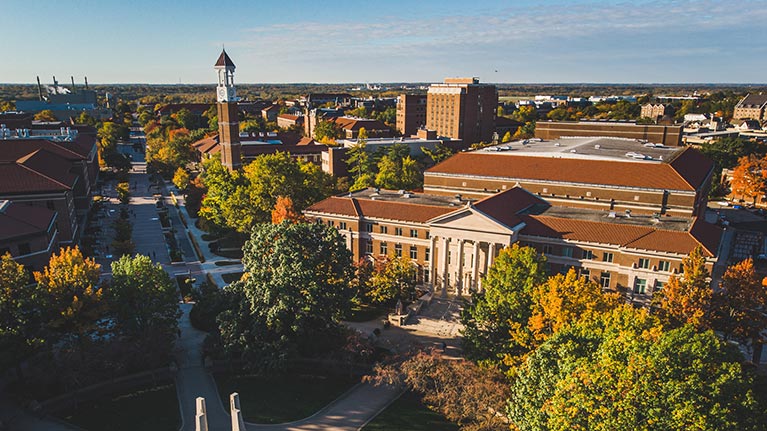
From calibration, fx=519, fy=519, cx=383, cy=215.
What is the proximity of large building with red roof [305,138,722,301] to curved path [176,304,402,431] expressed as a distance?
66.4 ft

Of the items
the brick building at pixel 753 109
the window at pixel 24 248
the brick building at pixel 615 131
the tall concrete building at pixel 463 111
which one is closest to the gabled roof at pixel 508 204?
the window at pixel 24 248

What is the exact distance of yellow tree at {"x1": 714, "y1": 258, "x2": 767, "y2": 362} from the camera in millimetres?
41250

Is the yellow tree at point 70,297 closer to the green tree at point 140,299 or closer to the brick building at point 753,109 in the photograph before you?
the green tree at point 140,299

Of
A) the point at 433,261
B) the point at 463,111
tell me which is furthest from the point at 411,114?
the point at 433,261

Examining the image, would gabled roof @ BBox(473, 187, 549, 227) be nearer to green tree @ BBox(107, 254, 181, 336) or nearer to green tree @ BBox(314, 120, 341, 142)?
green tree @ BBox(107, 254, 181, 336)

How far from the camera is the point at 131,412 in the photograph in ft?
124

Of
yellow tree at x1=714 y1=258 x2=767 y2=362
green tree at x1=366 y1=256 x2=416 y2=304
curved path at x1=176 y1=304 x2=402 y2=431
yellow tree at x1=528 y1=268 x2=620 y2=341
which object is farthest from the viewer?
green tree at x1=366 y1=256 x2=416 y2=304

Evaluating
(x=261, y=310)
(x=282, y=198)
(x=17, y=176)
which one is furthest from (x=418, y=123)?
(x=261, y=310)

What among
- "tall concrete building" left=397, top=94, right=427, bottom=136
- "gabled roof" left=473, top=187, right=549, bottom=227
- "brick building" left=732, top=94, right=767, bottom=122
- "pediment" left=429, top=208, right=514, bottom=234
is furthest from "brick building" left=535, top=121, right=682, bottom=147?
"brick building" left=732, top=94, right=767, bottom=122

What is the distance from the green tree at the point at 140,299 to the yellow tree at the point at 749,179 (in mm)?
103685

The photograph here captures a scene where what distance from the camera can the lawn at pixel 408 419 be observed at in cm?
3634

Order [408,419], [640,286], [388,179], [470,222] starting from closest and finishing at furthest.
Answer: [408,419] → [640,286] → [470,222] → [388,179]

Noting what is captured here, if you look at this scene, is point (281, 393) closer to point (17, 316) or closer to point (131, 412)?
point (131, 412)

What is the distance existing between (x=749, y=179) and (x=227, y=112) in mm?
99693
